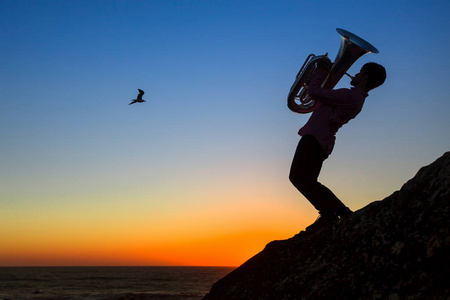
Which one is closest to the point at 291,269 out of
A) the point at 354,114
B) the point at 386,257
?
the point at 386,257

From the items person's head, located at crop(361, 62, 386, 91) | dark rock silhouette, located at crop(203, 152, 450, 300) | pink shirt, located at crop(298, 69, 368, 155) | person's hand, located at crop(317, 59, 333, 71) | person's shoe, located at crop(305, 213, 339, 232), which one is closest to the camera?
dark rock silhouette, located at crop(203, 152, 450, 300)

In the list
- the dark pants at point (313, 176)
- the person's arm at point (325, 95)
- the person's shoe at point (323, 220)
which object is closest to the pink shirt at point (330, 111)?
the person's arm at point (325, 95)

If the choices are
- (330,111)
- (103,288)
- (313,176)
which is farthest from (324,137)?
(103,288)

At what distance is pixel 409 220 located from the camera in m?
2.50

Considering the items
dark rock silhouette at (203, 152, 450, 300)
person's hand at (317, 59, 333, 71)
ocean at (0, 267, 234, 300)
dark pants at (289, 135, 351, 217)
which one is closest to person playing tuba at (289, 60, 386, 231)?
dark pants at (289, 135, 351, 217)

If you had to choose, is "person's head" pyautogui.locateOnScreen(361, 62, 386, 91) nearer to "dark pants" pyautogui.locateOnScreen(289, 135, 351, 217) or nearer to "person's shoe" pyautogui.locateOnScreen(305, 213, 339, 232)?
"dark pants" pyautogui.locateOnScreen(289, 135, 351, 217)

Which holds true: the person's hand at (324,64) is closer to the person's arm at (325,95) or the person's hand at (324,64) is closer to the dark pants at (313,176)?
the person's arm at (325,95)

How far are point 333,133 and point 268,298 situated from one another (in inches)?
84.5

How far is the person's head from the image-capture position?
4242 mm

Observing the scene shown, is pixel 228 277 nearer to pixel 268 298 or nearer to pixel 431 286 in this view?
pixel 268 298

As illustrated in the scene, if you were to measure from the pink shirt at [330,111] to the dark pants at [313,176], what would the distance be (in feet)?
0.33

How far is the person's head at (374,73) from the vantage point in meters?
4.24

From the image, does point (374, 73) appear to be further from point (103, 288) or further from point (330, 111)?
point (103, 288)

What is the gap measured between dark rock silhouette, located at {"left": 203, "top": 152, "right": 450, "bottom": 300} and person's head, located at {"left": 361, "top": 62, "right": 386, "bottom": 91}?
150cm
